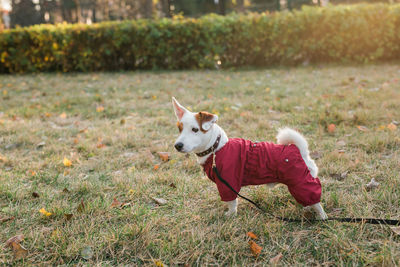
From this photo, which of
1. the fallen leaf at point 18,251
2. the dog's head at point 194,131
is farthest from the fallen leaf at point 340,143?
the fallen leaf at point 18,251

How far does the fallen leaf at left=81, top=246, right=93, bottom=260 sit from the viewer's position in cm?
191

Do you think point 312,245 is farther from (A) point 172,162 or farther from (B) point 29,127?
(B) point 29,127

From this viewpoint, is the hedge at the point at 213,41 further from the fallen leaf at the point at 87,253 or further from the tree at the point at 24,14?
the tree at the point at 24,14

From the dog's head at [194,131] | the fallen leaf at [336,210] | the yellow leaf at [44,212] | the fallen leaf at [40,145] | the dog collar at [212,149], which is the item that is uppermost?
the dog's head at [194,131]

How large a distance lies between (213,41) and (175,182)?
8.09 metres

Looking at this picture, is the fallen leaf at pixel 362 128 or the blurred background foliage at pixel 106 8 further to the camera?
the blurred background foliage at pixel 106 8

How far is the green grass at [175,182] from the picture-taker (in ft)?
6.35

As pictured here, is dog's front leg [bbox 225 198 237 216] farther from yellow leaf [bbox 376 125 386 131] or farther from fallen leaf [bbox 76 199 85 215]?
yellow leaf [bbox 376 125 386 131]

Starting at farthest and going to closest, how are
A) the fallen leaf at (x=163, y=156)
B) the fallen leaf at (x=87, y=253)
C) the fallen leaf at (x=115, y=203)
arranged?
1. the fallen leaf at (x=163, y=156)
2. the fallen leaf at (x=115, y=203)
3. the fallen leaf at (x=87, y=253)

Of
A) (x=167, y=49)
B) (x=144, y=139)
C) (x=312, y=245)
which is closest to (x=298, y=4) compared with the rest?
(x=167, y=49)

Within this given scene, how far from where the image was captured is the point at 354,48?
381 inches

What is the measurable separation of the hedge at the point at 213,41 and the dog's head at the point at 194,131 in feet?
27.6

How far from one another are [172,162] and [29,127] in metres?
2.59

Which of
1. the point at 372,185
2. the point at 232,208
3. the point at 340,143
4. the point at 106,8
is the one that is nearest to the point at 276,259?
the point at 232,208
